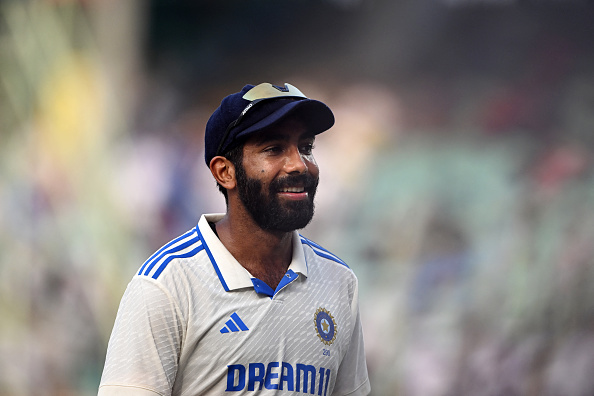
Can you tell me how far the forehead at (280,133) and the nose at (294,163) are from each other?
4cm

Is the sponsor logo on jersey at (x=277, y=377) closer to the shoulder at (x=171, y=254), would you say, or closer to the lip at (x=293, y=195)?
the shoulder at (x=171, y=254)

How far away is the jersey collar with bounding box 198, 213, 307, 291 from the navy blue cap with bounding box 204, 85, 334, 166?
0.22 m

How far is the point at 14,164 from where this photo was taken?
15.7ft

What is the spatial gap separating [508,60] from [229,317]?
110 inches

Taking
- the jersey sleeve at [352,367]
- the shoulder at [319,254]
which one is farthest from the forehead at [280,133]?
the jersey sleeve at [352,367]

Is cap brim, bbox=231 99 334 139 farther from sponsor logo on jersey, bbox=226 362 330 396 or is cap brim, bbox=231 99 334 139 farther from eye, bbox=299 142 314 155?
sponsor logo on jersey, bbox=226 362 330 396

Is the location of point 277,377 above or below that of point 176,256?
below

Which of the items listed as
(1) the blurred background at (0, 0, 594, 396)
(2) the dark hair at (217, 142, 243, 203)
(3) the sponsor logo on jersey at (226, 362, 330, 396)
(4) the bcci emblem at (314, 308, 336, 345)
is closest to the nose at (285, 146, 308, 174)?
(2) the dark hair at (217, 142, 243, 203)

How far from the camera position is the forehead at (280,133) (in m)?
2.04

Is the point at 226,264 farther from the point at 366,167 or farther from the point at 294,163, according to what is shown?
the point at 366,167

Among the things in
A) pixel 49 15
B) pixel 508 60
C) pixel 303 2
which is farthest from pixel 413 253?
pixel 49 15

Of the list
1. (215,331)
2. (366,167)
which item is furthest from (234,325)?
(366,167)

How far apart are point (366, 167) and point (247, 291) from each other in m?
2.44

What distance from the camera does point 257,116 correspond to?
2.03m
